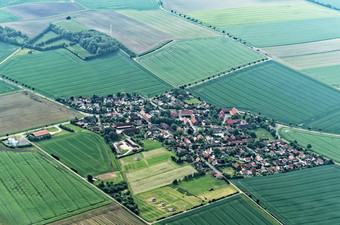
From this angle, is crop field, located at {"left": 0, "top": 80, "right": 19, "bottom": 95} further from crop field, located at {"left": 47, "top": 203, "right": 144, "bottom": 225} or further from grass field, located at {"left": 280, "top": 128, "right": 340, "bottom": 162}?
grass field, located at {"left": 280, "top": 128, "right": 340, "bottom": 162}

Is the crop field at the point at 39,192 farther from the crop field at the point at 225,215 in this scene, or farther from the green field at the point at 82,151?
the crop field at the point at 225,215

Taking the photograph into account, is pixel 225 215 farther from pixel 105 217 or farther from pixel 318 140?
pixel 318 140

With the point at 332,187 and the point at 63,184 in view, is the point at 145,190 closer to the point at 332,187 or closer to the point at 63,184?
the point at 63,184

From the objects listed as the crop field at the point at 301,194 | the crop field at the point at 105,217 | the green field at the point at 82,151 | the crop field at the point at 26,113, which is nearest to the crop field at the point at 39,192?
the crop field at the point at 105,217

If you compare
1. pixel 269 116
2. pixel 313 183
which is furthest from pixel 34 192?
pixel 269 116

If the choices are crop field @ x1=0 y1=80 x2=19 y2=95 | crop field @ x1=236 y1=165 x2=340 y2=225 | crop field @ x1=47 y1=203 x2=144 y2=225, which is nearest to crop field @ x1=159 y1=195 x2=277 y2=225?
crop field @ x1=236 y1=165 x2=340 y2=225

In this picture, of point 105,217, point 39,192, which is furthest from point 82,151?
point 105,217
